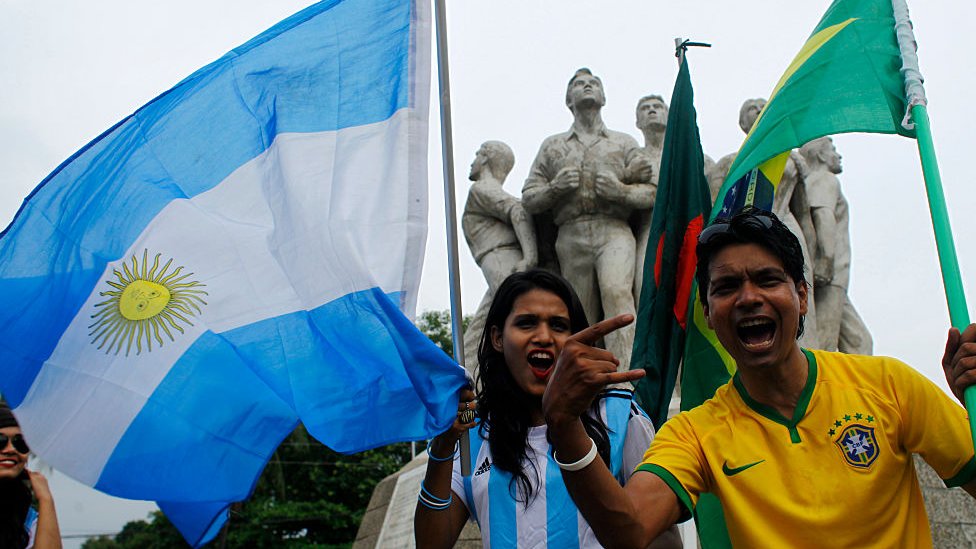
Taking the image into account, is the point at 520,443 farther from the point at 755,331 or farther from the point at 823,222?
the point at 823,222

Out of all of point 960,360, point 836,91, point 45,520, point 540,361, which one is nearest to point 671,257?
point 836,91

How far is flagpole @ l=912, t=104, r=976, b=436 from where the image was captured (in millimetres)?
2143

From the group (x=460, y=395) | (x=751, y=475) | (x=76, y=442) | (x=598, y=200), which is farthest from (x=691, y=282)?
(x=598, y=200)

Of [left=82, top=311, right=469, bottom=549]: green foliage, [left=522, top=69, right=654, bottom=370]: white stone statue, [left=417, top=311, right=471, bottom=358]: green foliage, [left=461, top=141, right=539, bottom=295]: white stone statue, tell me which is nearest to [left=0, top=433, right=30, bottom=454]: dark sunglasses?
[left=522, top=69, right=654, bottom=370]: white stone statue

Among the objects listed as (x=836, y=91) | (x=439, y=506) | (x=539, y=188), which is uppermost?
(x=539, y=188)

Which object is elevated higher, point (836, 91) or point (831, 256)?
point (836, 91)

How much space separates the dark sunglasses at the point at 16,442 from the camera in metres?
3.19

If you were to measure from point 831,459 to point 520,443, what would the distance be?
89 cm

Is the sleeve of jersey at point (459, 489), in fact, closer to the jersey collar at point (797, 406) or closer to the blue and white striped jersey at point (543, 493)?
the blue and white striped jersey at point (543, 493)

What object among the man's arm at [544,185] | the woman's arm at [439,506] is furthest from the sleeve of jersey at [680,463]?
the man's arm at [544,185]

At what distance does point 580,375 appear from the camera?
1.83 metres

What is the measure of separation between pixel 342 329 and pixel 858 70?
1.94 meters

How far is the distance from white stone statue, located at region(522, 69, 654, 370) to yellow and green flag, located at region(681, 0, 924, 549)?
176 inches

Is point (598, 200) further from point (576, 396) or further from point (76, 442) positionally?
point (576, 396)
